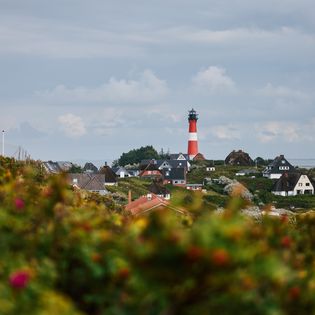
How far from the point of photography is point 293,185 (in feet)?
380

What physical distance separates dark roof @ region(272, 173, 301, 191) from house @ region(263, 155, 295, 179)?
1214 centimetres

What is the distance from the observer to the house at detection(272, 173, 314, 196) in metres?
113

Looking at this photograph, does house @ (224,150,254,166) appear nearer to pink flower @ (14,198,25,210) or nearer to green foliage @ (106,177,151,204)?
green foliage @ (106,177,151,204)

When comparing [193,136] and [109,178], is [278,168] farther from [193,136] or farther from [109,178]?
[109,178]

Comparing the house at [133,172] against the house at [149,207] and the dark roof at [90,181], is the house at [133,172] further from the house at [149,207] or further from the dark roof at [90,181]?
the house at [149,207]

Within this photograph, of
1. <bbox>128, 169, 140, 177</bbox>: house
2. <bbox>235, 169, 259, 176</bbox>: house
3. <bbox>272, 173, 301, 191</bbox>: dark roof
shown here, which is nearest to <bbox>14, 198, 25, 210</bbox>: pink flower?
<bbox>272, 173, 301, 191</bbox>: dark roof

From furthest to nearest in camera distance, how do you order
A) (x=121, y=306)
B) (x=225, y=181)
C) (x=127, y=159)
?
(x=127, y=159)
(x=225, y=181)
(x=121, y=306)

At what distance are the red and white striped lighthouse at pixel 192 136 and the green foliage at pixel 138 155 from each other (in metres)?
9.42

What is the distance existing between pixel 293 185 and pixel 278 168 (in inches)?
670

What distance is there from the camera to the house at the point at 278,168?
130000 millimetres

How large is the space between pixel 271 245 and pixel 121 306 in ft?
4.65

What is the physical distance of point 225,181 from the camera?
11069 centimetres

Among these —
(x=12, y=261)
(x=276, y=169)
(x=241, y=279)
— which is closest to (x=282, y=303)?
(x=241, y=279)

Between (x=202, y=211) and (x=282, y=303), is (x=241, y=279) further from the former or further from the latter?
(x=202, y=211)
